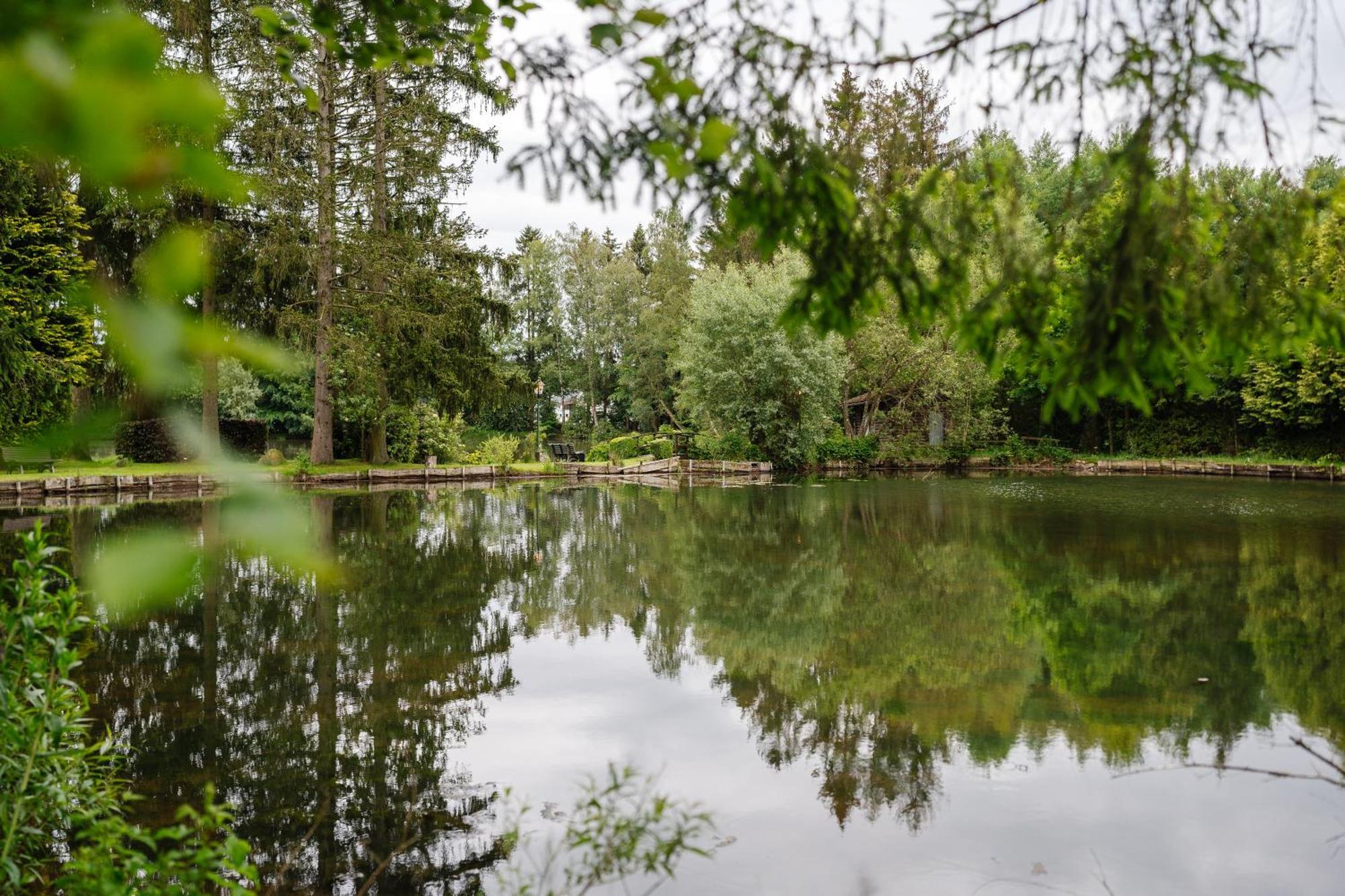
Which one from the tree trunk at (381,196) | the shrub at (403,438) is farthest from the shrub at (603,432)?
the tree trunk at (381,196)

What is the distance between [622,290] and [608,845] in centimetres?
4287

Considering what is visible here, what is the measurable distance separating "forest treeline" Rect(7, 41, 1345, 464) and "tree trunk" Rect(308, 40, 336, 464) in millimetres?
90

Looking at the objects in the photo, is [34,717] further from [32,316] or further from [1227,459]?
[1227,459]

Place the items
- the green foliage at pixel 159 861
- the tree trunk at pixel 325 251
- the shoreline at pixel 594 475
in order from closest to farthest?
the green foliage at pixel 159 861
the shoreline at pixel 594 475
the tree trunk at pixel 325 251

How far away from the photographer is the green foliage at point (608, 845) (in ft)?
11.6

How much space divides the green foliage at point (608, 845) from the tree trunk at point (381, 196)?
20.3m

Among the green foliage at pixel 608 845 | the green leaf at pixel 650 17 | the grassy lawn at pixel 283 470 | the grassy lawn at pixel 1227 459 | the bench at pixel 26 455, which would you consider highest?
the green leaf at pixel 650 17

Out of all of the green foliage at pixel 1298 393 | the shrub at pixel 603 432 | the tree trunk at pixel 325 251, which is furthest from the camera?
the shrub at pixel 603 432

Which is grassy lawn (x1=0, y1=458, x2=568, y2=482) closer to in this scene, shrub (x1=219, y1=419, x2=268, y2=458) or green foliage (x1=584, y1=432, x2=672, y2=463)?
shrub (x1=219, y1=419, x2=268, y2=458)

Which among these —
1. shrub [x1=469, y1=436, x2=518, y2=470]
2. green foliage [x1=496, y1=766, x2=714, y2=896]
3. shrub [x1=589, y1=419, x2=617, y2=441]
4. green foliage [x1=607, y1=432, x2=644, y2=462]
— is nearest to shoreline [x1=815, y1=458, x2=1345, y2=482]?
green foliage [x1=607, y1=432, x2=644, y2=462]

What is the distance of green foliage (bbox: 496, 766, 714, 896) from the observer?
3.54 m

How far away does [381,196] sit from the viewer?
24.7m

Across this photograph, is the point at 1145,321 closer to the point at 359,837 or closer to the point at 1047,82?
the point at 1047,82

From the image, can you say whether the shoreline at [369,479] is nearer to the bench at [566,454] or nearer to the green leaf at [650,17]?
the bench at [566,454]
